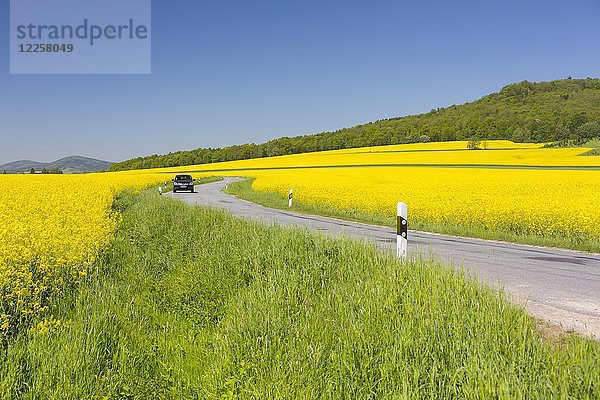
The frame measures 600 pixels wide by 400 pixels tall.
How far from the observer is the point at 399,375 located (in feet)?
11.3

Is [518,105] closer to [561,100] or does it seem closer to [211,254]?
[561,100]

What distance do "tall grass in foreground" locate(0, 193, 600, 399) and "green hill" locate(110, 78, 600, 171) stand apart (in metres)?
77.2

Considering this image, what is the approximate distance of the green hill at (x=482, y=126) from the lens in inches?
3041

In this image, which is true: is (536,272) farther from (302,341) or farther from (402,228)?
(302,341)

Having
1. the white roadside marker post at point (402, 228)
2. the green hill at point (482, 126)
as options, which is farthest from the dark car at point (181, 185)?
the green hill at point (482, 126)

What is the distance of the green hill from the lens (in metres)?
77.2

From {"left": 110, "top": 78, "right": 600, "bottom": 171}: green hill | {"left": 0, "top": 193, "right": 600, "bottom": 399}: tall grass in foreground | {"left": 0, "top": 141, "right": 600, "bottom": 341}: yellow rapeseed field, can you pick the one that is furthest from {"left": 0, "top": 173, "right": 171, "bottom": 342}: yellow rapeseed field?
{"left": 110, "top": 78, "right": 600, "bottom": 171}: green hill

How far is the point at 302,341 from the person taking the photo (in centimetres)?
415

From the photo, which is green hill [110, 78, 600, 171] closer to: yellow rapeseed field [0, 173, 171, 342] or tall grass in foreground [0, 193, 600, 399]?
tall grass in foreground [0, 193, 600, 399]

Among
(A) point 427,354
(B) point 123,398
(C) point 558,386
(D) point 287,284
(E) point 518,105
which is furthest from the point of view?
(E) point 518,105

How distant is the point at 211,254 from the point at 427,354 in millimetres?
4931

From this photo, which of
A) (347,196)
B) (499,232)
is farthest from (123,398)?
(347,196)

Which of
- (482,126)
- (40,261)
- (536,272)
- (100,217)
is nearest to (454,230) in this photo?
(536,272)

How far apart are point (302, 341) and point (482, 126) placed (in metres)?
91.8
